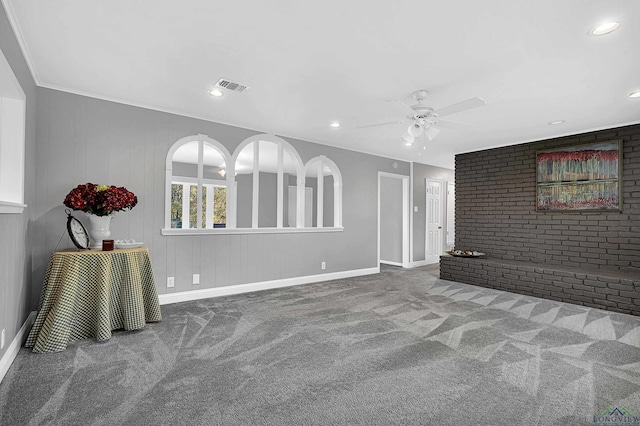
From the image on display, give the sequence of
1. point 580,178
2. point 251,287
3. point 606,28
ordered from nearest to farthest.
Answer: point 606,28
point 251,287
point 580,178

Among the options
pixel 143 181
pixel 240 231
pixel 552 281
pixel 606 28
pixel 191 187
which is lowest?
pixel 552 281

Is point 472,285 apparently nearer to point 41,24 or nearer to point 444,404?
point 444,404

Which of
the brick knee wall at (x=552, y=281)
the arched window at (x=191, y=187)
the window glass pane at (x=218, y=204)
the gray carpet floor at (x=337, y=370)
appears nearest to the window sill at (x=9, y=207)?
the gray carpet floor at (x=337, y=370)

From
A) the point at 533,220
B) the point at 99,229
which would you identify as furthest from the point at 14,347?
the point at 533,220

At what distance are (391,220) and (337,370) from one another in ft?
18.1

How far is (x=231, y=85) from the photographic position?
3221 mm

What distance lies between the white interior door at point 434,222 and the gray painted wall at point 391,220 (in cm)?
71

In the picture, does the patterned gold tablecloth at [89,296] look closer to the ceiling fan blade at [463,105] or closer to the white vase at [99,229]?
the white vase at [99,229]

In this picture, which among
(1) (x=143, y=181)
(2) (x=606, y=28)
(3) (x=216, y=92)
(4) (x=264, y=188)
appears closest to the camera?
(2) (x=606, y=28)

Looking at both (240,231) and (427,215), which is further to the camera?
(427,215)

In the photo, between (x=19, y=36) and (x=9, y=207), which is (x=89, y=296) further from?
(x=19, y=36)

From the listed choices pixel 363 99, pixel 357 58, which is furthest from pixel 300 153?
pixel 357 58

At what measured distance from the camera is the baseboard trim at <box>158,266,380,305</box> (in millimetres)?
4012

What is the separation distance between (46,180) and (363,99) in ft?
10.9
